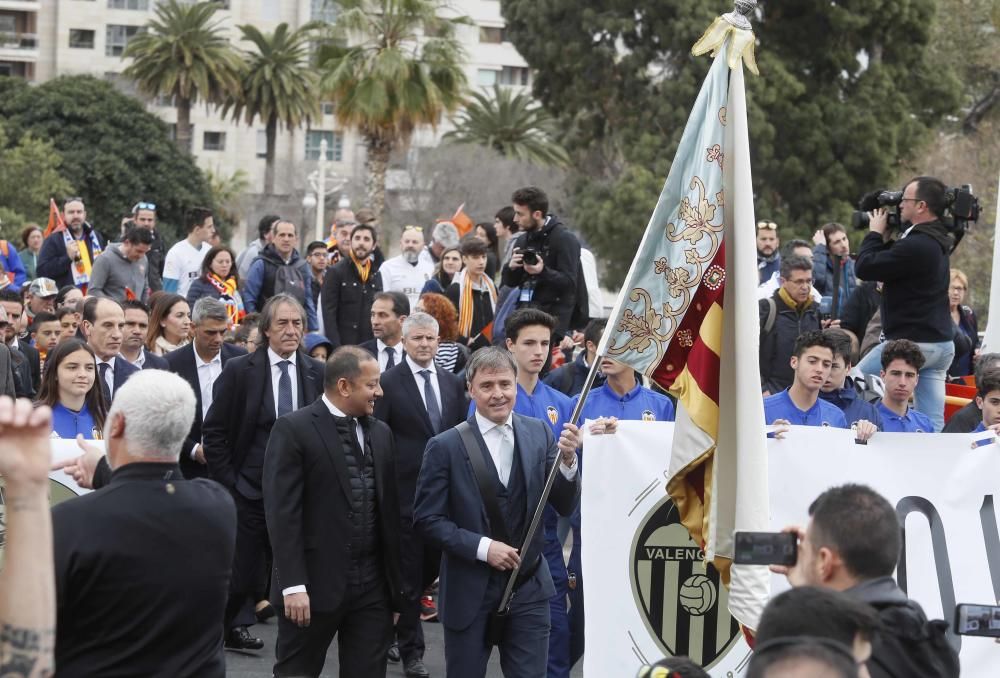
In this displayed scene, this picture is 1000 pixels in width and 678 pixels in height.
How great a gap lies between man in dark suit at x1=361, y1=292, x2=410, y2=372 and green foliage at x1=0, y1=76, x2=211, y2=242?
40.6 m

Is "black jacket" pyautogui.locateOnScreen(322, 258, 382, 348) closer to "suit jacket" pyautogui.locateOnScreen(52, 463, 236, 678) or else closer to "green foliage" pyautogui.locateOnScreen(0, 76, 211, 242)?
"suit jacket" pyautogui.locateOnScreen(52, 463, 236, 678)

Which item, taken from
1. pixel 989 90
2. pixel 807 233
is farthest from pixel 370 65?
pixel 989 90

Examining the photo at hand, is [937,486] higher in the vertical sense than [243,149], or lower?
lower

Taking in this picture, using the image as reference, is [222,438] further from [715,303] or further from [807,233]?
[807,233]

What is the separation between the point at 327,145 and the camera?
80250mm

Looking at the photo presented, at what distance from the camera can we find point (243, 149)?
78.9 m

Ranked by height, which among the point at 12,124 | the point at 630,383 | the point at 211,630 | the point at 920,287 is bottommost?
the point at 211,630

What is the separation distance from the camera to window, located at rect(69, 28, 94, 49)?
249 feet

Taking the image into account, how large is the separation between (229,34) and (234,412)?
67.7 metres

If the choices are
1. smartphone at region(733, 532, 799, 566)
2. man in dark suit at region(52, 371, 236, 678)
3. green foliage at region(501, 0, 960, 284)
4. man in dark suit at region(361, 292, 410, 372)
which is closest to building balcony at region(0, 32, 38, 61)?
green foliage at region(501, 0, 960, 284)

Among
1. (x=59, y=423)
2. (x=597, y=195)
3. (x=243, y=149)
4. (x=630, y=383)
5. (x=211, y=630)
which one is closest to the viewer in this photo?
(x=211, y=630)

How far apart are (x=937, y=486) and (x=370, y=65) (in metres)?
37.5

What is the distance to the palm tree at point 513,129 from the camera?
55219 millimetres

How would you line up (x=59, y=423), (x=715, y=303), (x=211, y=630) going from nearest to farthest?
(x=211, y=630), (x=715, y=303), (x=59, y=423)
